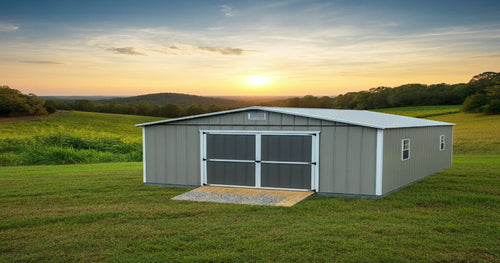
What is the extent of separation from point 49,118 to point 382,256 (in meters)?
47.9

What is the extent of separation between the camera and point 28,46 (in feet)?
111

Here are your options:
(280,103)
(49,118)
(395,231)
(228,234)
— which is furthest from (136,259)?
(280,103)

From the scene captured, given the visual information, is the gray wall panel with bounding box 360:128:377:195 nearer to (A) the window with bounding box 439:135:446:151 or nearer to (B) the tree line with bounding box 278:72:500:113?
(A) the window with bounding box 439:135:446:151

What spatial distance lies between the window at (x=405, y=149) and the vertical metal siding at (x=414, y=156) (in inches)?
4.8

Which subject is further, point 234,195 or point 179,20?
point 179,20

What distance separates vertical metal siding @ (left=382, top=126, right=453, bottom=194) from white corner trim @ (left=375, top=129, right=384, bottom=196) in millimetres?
201

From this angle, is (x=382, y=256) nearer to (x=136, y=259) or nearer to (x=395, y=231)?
(x=395, y=231)

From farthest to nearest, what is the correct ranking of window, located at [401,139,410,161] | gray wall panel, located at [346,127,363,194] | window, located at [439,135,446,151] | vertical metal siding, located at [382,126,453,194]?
window, located at [439,135,446,151] < window, located at [401,139,410,161] < vertical metal siding, located at [382,126,453,194] < gray wall panel, located at [346,127,363,194]

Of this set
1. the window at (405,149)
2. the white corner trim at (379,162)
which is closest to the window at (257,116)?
the white corner trim at (379,162)

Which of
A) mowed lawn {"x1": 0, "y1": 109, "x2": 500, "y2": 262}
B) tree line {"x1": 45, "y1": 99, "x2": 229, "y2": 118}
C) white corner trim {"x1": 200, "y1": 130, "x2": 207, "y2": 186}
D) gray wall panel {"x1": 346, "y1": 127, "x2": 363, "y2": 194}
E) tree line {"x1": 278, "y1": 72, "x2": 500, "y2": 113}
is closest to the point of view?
mowed lawn {"x1": 0, "y1": 109, "x2": 500, "y2": 262}

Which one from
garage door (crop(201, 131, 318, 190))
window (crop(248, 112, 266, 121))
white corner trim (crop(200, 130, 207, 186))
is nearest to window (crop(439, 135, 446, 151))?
garage door (crop(201, 131, 318, 190))

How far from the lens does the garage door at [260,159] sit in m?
12.1

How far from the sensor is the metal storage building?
11.4 meters

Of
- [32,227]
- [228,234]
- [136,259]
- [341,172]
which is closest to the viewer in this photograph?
[136,259]
